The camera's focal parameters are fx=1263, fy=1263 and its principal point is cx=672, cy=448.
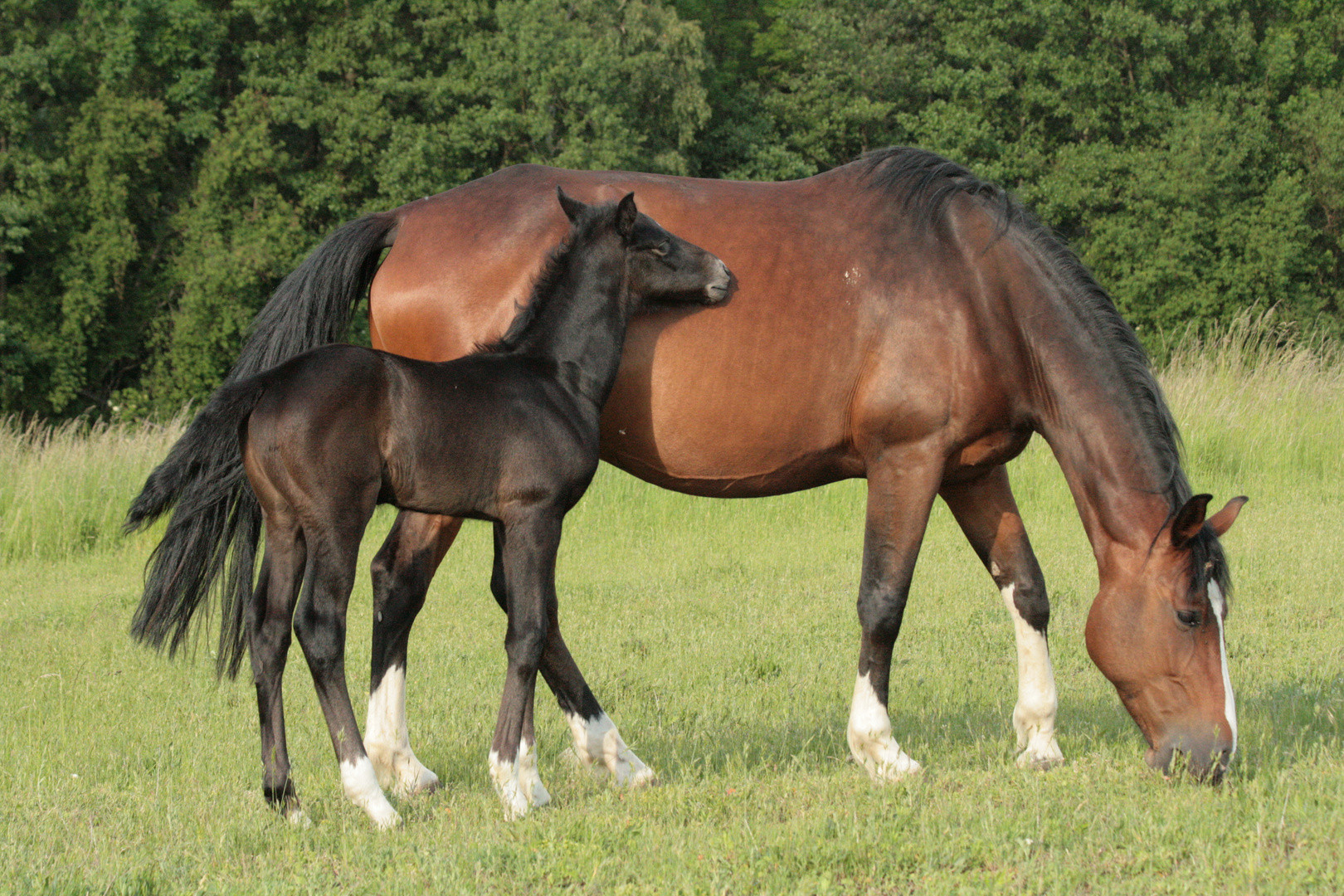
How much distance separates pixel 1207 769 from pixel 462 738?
3241 mm

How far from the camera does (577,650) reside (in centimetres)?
775

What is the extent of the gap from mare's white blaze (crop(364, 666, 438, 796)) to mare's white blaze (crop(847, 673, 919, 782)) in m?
1.73

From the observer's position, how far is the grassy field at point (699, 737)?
3.91 m

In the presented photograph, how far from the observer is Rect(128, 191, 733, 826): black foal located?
429 cm

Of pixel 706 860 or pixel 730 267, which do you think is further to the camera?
pixel 730 267

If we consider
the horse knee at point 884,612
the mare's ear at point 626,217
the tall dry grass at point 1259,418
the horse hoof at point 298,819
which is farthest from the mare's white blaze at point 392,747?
the tall dry grass at point 1259,418

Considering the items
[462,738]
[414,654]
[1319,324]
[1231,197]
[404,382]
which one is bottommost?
[1319,324]

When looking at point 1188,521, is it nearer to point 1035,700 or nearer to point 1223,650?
point 1223,650

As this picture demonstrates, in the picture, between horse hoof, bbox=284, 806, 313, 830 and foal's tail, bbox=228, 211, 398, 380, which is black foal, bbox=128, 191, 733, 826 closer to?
horse hoof, bbox=284, 806, 313, 830

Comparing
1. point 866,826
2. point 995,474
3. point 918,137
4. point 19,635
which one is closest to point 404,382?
point 866,826

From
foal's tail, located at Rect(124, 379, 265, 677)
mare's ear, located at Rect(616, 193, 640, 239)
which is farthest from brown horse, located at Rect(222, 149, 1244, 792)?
foal's tail, located at Rect(124, 379, 265, 677)

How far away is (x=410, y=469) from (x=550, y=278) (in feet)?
3.33

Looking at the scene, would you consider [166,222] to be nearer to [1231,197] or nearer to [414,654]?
[414,654]

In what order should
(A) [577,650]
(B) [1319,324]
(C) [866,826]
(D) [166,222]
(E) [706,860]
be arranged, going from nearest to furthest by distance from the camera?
A: (E) [706,860] < (C) [866,826] < (A) [577,650] < (D) [166,222] < (B) [1319,324]
